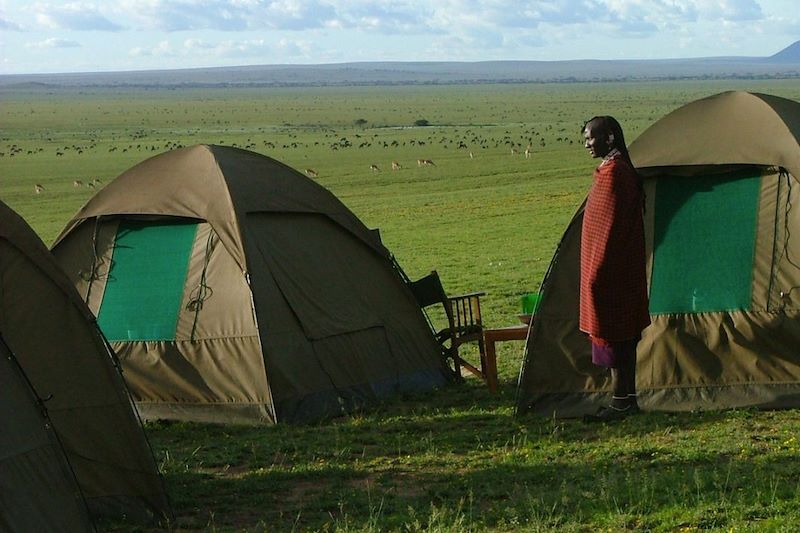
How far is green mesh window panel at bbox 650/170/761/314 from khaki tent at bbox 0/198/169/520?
4.14 metres

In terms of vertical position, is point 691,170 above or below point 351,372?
above

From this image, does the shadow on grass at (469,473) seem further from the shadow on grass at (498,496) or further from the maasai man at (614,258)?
the maasai man at (614,258)

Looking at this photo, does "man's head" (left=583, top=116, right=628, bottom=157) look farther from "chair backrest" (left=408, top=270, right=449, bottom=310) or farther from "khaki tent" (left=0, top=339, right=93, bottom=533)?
"khaki tent" (left=0, top=339, right=93, bottom=533)

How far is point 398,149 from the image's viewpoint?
55.3m

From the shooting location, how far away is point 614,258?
9.02 metres

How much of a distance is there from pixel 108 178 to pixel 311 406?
34.5m

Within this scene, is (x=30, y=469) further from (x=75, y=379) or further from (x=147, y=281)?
(x=147, y=281)

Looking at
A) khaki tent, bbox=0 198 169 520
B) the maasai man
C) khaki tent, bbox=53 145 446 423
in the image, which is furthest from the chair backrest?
khaki tent, bbox=0 198 169 520

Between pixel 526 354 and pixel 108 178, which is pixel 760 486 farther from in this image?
pixel 108 178

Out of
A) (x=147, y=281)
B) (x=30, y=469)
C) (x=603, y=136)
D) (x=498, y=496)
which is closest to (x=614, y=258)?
(x=603, y=136)

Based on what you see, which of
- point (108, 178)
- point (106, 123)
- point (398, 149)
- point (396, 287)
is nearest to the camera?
point (396, 287)

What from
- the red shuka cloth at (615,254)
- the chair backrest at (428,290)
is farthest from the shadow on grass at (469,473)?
the chair backrest at (428,290)

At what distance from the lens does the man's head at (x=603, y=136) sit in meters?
8.88

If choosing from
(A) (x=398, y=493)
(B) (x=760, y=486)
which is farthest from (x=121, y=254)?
(B) (x=760, y=486)
